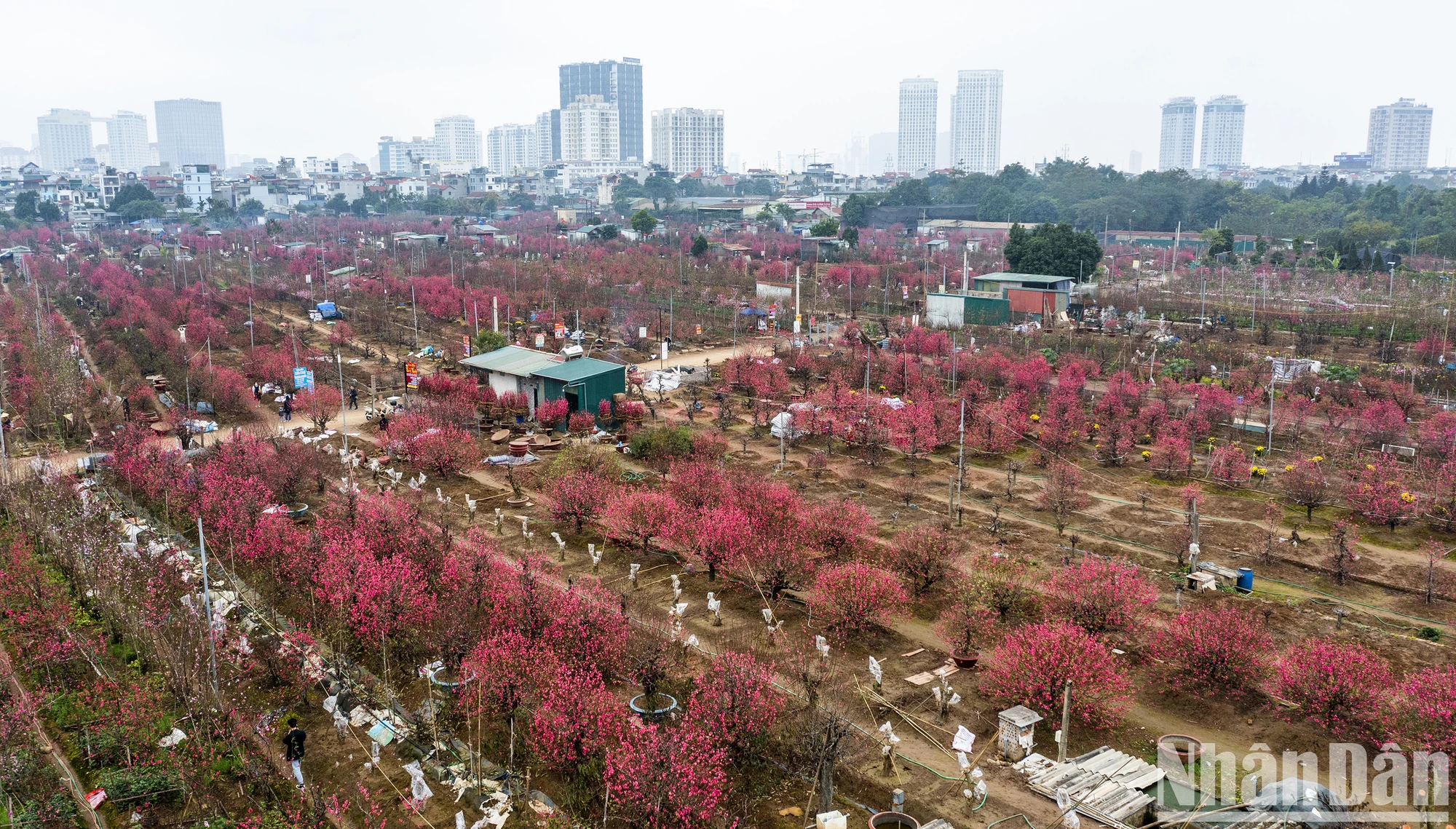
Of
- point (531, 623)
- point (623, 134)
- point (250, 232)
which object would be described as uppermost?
point (623, 134)

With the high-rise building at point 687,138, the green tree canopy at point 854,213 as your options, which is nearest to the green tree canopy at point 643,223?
the green tree canopy at point 854,213

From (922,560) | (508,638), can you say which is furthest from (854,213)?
(508,638)

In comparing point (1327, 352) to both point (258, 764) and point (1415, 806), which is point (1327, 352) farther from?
point (258, 764)

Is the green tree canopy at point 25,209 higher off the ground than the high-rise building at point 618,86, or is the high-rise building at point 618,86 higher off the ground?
the high-rise building at point 618,86

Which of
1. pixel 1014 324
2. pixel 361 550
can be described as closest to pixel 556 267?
pixel 1014 324

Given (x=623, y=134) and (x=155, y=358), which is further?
(x=623, y=134)

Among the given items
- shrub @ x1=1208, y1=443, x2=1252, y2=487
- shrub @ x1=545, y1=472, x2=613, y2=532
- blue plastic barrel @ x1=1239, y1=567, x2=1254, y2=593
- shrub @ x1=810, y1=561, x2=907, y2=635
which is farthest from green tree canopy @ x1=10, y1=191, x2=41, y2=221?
blue plastic barrel @ x1=1239, y1=567, x2=1254, y2=593

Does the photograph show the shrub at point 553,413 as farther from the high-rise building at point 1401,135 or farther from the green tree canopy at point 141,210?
the high-rise building at point 1401,135

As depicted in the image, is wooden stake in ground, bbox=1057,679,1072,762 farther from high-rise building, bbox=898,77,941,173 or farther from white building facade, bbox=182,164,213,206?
high-rise building, bbox=898,77,941,173
